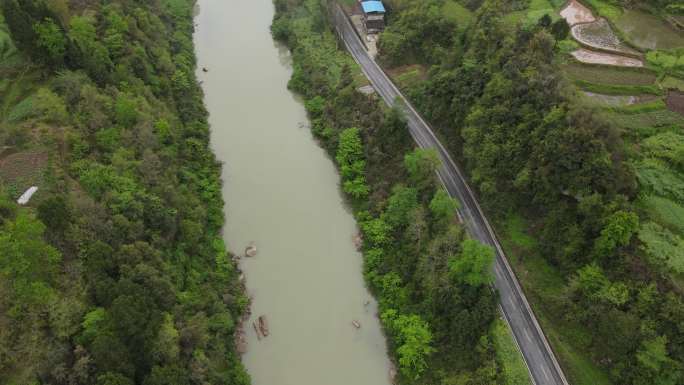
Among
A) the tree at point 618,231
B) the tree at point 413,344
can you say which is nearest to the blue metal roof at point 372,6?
the tree at point 618,231

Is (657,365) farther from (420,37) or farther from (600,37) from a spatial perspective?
(420,37)

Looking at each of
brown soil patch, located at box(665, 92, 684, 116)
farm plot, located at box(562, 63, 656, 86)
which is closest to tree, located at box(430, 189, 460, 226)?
farm plot, located at box(562, 63, 656, 86)

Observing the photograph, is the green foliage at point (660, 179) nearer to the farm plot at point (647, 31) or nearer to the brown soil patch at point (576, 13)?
the farm plot at point (647, 31)

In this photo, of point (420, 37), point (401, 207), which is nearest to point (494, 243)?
point (401, 207)

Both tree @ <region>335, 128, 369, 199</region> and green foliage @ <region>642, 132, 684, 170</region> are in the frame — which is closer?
green foliage @ <region>642, 132, 684, 170</region>

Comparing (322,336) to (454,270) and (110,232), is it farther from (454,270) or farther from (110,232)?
(110,232)

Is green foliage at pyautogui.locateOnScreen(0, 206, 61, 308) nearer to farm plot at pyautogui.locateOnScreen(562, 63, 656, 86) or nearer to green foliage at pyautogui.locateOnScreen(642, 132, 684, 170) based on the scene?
green foliage at pyautogui.locateOnScreen(642, 132, 684, 170)
